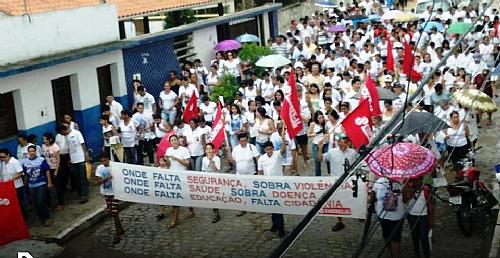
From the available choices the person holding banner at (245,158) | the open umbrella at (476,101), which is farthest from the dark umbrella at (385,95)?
the person holding banner at (245,158)

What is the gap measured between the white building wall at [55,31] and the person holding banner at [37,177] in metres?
2.50

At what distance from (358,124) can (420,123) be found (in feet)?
2.74

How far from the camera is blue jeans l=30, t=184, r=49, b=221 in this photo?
36.9 feet

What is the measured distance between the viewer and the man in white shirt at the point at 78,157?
40.2 feet

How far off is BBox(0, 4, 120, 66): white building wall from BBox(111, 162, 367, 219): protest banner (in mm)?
3850

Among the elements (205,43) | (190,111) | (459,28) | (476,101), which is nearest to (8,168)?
(190,111)

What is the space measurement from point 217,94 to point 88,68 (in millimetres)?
3351

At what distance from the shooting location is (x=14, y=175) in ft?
36.1

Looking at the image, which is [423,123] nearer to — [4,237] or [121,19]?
[4,237]

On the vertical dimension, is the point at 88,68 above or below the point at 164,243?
above

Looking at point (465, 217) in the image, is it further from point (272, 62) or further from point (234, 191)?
point (272, 62)

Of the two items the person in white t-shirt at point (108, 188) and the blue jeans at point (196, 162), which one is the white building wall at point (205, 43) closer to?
the blue jeans at point (196, 162)

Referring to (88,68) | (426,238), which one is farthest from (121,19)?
(426,238)

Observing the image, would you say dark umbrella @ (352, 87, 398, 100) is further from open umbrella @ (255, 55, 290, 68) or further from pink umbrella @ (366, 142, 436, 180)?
pink umbrella @ (366, 142, 436, 180)
